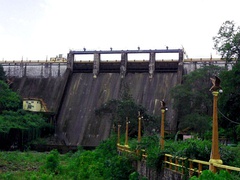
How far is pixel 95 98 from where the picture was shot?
193 ft

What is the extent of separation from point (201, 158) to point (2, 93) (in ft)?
145

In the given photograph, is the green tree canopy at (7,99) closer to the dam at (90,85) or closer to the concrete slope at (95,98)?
the dam at (90,85)

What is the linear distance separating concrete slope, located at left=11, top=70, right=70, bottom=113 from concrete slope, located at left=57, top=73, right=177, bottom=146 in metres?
1.15

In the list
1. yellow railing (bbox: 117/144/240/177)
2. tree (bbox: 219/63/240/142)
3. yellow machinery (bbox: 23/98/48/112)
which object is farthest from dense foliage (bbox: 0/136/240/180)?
yellow machinery (bbox: 23/98/48/112)

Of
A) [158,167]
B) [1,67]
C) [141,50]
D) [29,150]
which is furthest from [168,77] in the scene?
[158,167]

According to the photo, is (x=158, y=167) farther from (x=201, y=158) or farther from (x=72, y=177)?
(x=72, y=177)

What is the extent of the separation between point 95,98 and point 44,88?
9.53 meters

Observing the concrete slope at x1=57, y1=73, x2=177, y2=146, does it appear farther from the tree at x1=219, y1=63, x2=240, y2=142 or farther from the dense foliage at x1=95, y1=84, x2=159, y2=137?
the tree at x1=219, y1=63, x2=240, y2=142

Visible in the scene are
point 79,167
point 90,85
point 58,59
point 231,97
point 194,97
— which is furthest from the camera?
point 58,59

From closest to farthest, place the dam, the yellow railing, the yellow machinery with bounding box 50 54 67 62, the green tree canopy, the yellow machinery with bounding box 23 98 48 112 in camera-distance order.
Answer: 1. the yellow railing
2. the green tree canopy
3. the dam
4. the yellow machinery with bounding box 23 98 48 112
5. the yellow machinery with bounding box 50 54 67 62

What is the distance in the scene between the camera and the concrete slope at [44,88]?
60.6m

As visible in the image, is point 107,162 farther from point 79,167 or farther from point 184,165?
point 184,165

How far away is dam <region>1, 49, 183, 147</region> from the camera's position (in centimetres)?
5482

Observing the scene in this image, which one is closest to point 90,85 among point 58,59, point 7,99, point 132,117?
point 58,59
